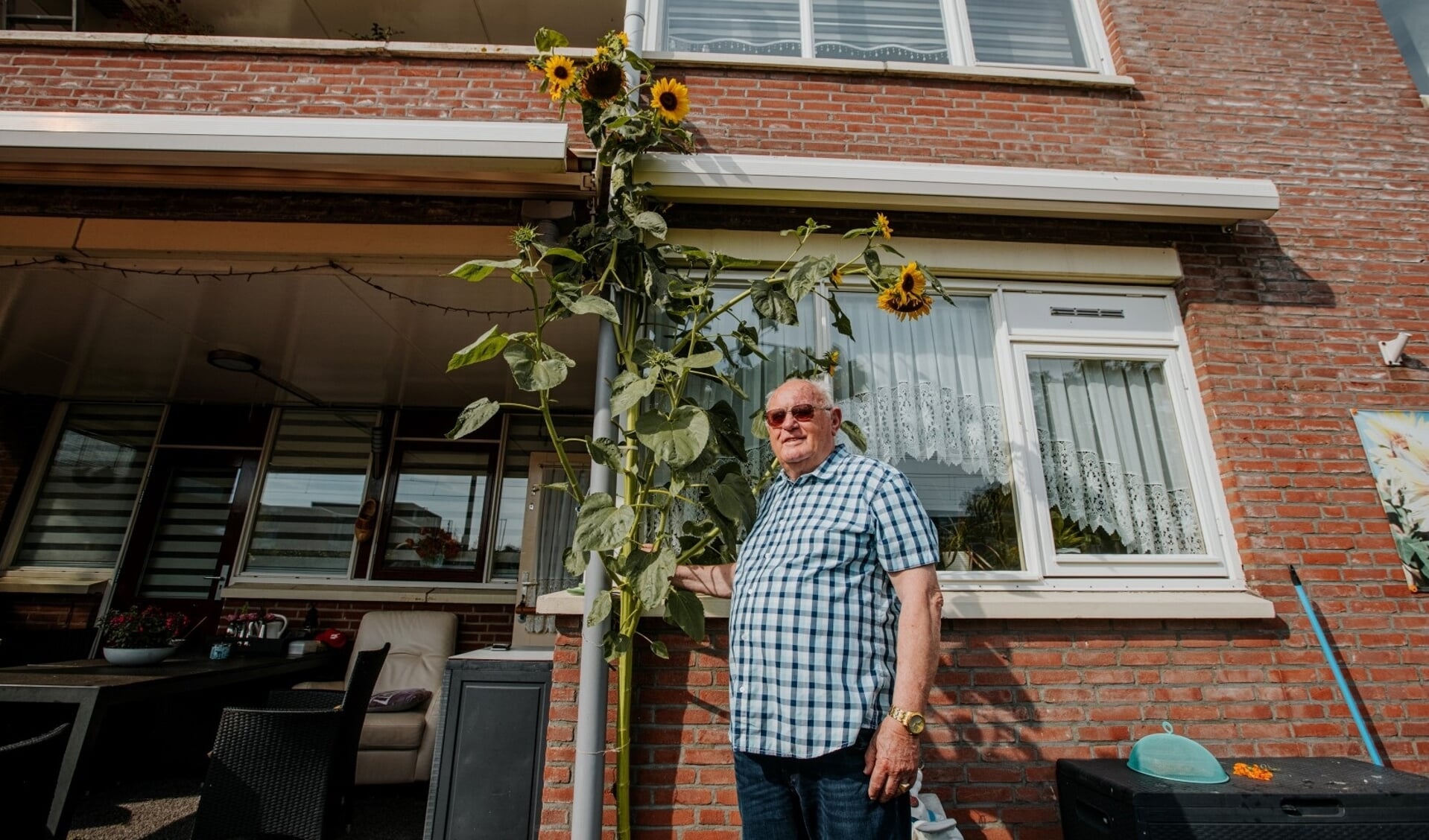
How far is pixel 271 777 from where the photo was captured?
2.47 m

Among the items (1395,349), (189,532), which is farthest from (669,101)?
(189,532)

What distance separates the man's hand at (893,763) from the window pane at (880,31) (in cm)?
360

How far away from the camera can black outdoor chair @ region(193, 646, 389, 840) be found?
2.41 metres

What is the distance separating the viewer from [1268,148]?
11.6ft

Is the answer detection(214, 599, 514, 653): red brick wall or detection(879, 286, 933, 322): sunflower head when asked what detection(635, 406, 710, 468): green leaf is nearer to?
detection(879, 286, 933, 322): sunflower head

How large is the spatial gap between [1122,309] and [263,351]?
17.4 feet

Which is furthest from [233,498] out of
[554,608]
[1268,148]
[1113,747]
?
[1268,148]

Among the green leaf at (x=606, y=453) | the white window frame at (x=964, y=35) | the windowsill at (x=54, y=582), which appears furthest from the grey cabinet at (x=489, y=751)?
the windowsill at (x=54, y=582)

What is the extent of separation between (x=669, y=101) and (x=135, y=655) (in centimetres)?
389

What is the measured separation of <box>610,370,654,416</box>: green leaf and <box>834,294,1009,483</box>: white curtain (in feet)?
3.78

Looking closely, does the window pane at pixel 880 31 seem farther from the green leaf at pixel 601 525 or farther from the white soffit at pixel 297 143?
the green leaf at pixel 601 525

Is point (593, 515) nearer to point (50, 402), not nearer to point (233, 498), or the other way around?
point (233, 498)

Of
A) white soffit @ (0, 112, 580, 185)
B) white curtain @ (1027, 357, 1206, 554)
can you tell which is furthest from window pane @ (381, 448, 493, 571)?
white curtain @ (1027, 357, 1206, 554)

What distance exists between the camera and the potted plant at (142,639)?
3.41 metres
